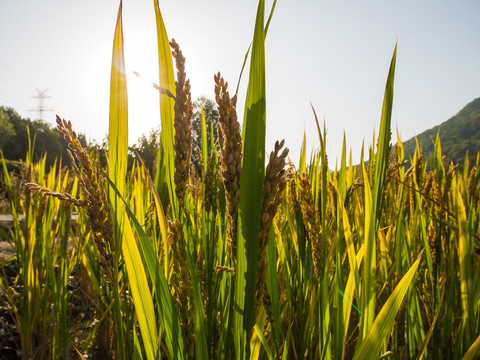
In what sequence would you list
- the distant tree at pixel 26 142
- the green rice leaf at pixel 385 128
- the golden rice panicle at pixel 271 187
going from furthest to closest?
1. the distant tree at pixel 26 142
2. the green rice leaf at pixel 385 128
3. the golden rice panicle at pixel 271 187

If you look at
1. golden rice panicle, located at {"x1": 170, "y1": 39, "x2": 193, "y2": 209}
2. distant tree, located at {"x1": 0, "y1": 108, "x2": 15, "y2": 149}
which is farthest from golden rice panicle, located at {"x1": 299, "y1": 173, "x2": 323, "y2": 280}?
distant tree, located at {"x1": 0, "y1": 108, "x2": 15, "y2": 149}

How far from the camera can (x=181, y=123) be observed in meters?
0.67

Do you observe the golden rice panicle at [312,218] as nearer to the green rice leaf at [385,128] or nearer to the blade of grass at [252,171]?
the green rice leaf at [385,128]

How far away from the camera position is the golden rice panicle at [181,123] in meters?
0.66

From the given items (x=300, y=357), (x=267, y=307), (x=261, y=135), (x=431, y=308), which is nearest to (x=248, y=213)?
(x=261, y=135)

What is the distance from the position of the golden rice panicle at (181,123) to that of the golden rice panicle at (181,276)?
0.16m

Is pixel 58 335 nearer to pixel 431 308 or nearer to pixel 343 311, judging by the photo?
pixel 343 311

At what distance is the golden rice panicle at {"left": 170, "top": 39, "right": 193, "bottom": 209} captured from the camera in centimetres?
66

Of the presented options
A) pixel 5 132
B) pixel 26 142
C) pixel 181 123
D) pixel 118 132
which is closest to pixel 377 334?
pixel 181 123

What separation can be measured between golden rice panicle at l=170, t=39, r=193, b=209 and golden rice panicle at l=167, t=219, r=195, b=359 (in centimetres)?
16

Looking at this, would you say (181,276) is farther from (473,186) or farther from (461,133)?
(461,133)

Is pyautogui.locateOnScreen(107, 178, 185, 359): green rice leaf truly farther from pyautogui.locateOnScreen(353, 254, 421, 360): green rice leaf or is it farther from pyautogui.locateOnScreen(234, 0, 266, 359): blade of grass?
pyautogui.locateOnScreen(353, 254, 421, 360): green rice leaf

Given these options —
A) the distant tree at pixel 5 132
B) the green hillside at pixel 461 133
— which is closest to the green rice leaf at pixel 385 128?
the distant tree at pixel 5 132

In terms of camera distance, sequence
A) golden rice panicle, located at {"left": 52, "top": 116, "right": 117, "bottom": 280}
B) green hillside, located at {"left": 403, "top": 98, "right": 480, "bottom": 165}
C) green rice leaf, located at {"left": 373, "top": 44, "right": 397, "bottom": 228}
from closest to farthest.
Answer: golden rice panicle, located at {"left": 52, "top": 116, "right": 117, "bottom": 280}, green rice leaf, located at {"left": 373, "top": 44, "right": 397, "bottom": 228}, green hillside, located at {"left": 403, "top": 98, "right": 480, "bottom": 165}
